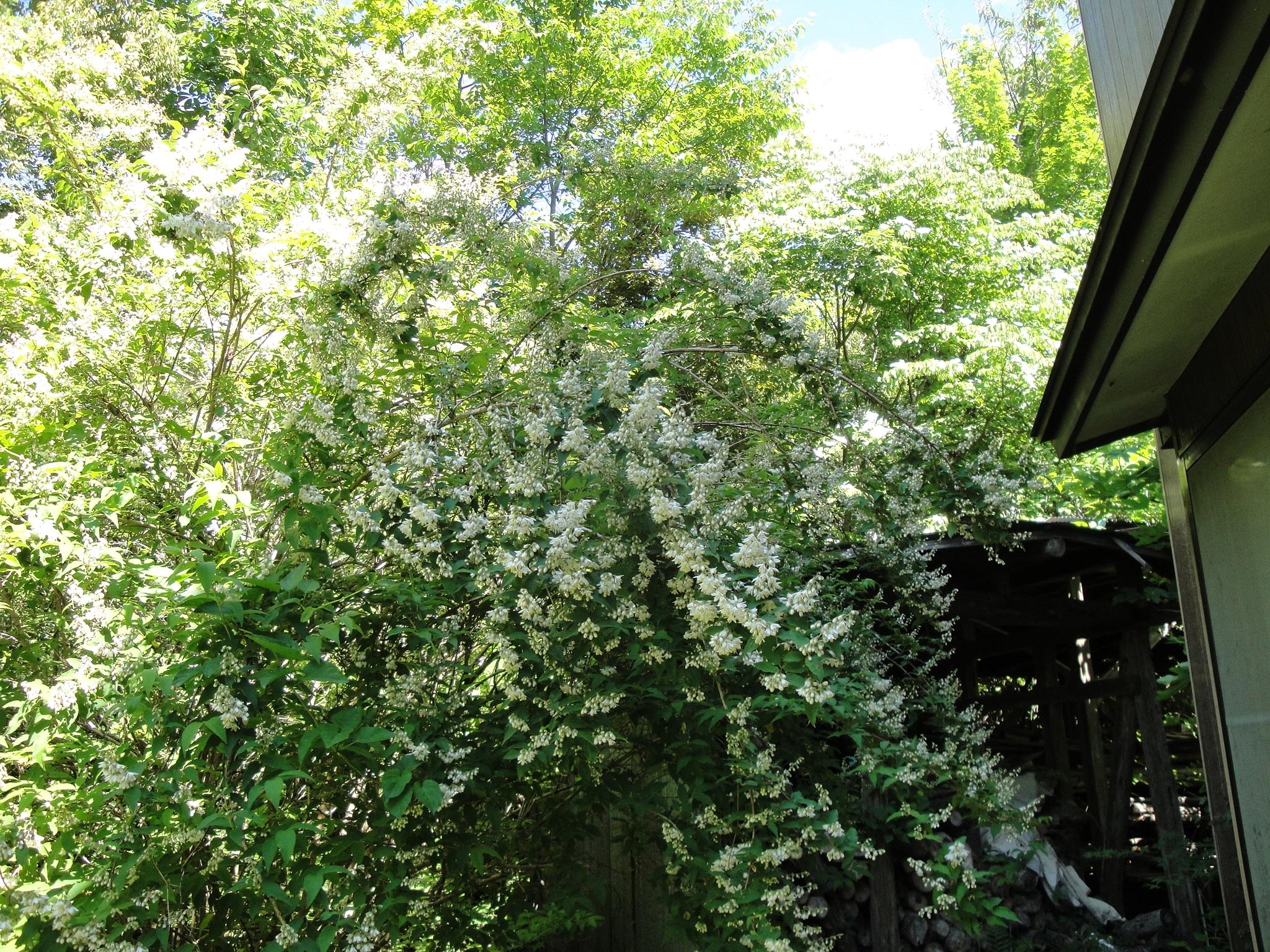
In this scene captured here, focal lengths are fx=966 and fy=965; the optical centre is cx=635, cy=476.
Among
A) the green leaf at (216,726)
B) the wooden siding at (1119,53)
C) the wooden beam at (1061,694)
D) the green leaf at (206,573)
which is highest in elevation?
the wooden siding at (1119,53)

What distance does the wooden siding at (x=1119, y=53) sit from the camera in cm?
314

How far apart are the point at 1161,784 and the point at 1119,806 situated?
1.43ft

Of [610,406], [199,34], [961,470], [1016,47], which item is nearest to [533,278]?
[610,406]

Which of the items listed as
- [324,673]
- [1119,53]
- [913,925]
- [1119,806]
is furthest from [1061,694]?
[324,673]

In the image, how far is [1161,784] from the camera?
597 centimetres

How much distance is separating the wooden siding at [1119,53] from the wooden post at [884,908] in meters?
3.43

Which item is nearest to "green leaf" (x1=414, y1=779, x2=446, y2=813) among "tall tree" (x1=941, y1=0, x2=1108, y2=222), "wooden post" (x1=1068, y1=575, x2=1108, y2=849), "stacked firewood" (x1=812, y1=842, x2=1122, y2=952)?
"stacked firewood" (x1=812, y1=842, x2=1122, y2=952)

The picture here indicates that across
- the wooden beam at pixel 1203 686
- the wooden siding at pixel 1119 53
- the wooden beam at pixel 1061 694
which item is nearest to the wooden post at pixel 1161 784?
the wooden beam at pixel 1061 694

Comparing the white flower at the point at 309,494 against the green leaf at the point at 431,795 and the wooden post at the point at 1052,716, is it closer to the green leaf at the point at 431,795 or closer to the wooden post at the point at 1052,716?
the green leaf at the point at 431,795

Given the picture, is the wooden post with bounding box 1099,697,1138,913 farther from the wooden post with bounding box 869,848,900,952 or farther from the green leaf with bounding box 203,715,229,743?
the green leaf with bounding box 203,715,229,743

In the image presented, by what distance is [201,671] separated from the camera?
7.68 feet

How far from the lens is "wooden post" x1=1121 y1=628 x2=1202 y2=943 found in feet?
17.5

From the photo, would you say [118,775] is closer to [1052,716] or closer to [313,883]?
[313,883]

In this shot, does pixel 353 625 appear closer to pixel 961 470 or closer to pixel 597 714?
pixel 597 714
